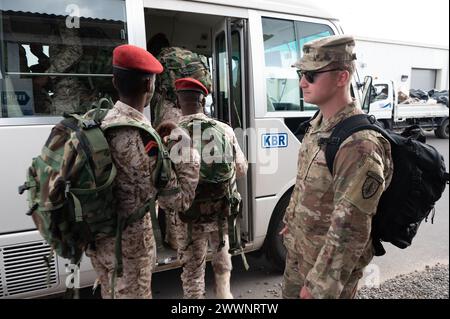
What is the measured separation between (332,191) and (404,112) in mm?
12300

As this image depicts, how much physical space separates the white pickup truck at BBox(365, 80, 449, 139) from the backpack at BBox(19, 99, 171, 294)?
31.1ft

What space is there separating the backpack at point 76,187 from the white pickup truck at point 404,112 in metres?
9.47

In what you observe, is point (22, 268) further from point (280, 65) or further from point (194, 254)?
point (280, 65)

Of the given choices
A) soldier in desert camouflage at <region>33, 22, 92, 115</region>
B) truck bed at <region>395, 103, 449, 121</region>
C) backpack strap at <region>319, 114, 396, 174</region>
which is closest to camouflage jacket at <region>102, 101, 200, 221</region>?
backpack strap at <region>319, 114, 396, 174</region>

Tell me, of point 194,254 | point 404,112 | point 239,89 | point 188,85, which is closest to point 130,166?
point 188,85

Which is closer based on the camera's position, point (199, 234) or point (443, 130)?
point (199, 234)

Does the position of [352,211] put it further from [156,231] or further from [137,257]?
[137,257]

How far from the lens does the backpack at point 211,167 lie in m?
2.17

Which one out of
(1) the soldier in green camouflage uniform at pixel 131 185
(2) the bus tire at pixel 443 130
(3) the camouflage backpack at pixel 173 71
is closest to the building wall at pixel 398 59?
(2) the bus tire at pixel 443 130

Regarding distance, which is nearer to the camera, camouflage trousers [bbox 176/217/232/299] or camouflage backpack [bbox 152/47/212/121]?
camouflage trousers [bbox 176/217/232/299]

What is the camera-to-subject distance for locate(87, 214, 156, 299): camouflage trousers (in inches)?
63.9

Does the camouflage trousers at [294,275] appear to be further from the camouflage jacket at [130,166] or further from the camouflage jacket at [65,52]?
the camouflage jacket at [65,52]

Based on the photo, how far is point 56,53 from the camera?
2270mm

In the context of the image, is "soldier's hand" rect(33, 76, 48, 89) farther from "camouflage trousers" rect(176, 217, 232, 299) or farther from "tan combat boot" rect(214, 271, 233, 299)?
"tan combat boot" rect(214, 271, 233, 299)
